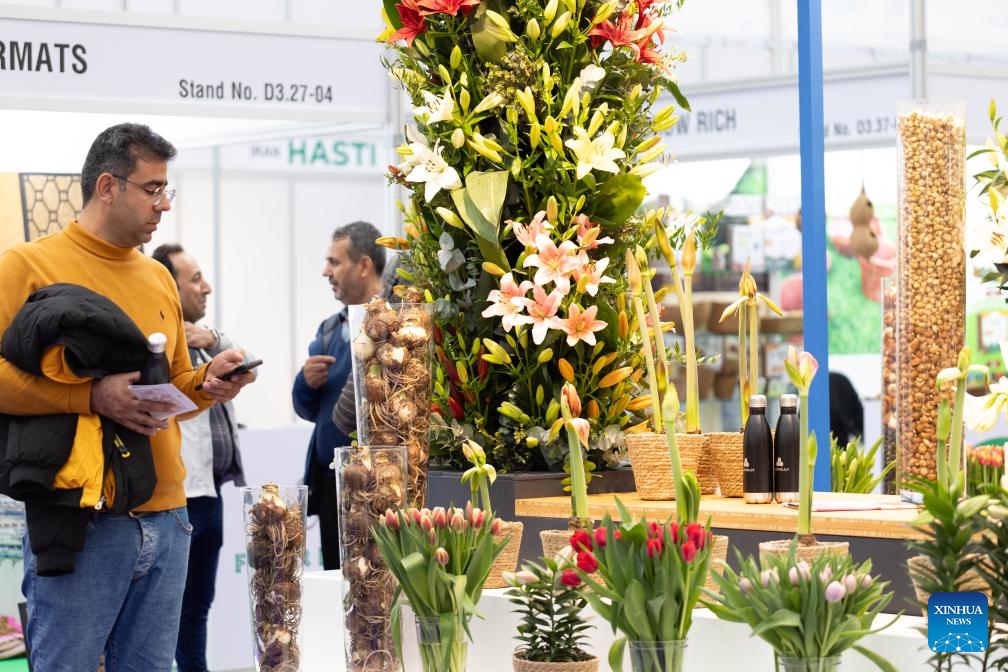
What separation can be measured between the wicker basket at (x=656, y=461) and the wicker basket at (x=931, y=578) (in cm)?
75

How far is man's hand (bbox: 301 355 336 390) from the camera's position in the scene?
450 centimetres

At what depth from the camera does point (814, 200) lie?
3.07 metres

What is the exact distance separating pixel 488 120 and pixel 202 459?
253 centimetres

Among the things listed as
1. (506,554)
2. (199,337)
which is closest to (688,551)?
(506,554)

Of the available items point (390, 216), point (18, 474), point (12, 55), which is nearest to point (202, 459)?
point (390, 216)

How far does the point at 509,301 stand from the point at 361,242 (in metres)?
2.61

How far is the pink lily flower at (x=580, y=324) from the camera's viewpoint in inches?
87.7

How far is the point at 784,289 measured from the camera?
7.53 m

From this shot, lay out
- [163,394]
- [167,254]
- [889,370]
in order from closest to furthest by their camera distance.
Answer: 1. [889,370]
2. [163,394]
3. [167,254]

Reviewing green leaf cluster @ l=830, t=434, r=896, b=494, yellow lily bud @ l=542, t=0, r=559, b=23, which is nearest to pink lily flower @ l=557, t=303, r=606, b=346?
yellow lily bud @ l=542, t=0, r=559, b=23

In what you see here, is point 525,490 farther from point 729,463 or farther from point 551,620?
point 551,620

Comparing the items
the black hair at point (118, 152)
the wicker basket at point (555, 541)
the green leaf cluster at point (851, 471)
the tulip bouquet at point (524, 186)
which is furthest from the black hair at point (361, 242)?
the wicker basket at point (555, 541)

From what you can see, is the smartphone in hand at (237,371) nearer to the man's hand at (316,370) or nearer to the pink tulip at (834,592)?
the man's hand at (316,370)

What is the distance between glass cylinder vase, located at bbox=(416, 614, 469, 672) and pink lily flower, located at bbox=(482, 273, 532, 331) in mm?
580
